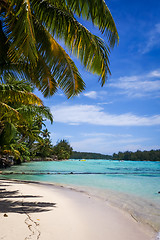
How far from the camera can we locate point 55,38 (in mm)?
4852

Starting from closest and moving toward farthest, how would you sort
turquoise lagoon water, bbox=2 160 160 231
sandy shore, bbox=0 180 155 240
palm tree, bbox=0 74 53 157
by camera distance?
sandy shore, bbox=0 180 155 240 < turquoise lagoon water, bbox=2 160 160 231 < palm tree, bbox=0 74 53 157

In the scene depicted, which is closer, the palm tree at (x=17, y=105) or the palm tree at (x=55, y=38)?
the palm tree at (x=55, y=38)

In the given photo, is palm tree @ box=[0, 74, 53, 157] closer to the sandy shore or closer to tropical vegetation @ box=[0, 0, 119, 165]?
tropical vegetation @ box=[0, 0, 119, 165]

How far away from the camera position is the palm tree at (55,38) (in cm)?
377

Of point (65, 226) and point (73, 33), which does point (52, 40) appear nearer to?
point (73, 33)

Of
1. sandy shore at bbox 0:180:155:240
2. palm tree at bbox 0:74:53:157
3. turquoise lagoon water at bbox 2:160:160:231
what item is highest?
palm tree at bbox 0:74:53:157

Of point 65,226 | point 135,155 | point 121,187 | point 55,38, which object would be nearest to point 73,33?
point 55,38

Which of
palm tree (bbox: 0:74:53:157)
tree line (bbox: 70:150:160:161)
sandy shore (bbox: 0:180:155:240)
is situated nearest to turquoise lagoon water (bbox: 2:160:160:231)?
sandy shore (bbox: 0:180:155:240)

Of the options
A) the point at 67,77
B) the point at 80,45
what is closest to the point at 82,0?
the point at 80,45

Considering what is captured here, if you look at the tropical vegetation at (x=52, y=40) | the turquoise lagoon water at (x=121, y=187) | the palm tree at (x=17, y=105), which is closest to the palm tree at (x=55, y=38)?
the tropical vegetation at (x=52, y=40)

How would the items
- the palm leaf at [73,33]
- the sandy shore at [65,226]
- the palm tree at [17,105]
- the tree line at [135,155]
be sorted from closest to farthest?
the sandy shore at [65,226] → the palm leaf at [73,33] → the palm tree at [17,105] → the tree line at [135,155]

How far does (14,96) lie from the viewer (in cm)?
758

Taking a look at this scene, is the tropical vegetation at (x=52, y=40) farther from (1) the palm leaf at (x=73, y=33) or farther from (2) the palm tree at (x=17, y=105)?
(2) the palm tree at (x=17, y=105)

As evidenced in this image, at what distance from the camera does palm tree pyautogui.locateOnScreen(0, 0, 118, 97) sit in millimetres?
3770
